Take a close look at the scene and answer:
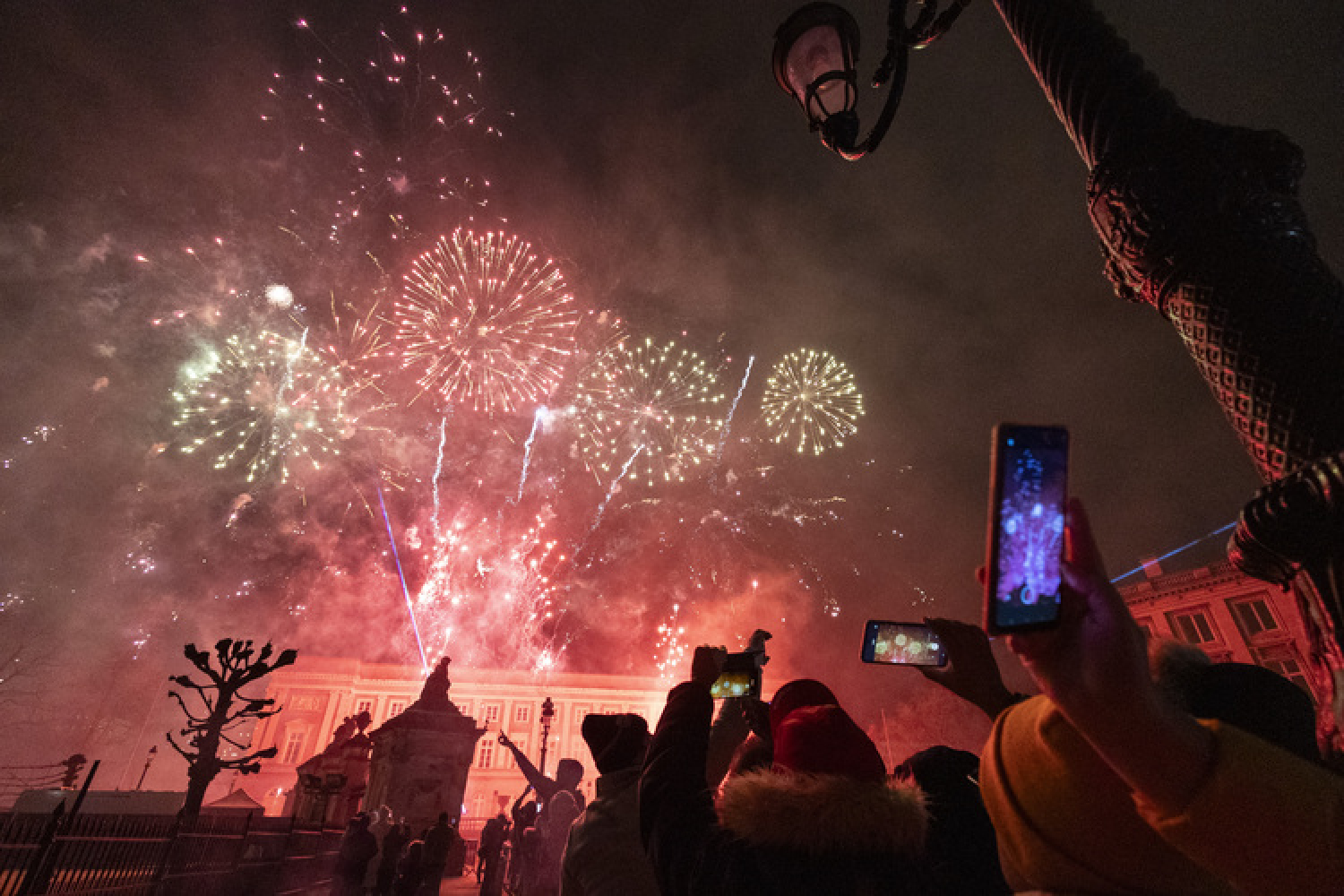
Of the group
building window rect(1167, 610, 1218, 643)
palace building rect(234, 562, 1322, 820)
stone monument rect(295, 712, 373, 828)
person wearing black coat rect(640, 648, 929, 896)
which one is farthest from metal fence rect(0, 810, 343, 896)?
building window rect(1167, 610, 1218, 643)

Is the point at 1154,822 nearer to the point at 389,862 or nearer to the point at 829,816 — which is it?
the point at 829,816

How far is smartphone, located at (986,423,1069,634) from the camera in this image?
1019 millimetres

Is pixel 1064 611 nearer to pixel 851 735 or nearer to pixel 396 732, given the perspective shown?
pixel 851 735

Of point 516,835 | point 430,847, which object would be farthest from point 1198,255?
point 516,835

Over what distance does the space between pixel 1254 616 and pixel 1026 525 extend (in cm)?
4635

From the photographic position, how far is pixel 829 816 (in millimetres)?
2043

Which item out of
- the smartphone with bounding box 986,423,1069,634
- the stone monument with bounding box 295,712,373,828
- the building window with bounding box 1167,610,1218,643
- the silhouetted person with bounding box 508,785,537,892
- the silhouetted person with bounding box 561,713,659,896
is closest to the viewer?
the smartphone with bounding box 986,423,1069,634

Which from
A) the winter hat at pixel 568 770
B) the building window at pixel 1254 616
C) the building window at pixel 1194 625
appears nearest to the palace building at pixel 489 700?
the building window at pixel 1194 625

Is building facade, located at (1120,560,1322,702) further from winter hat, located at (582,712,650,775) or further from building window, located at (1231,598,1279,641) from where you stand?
winter hat, located at (582,712,650,775)

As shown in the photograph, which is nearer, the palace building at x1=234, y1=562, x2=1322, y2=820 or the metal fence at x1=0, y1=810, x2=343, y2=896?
the metal fence at x1=0, y1=810, x2=343, y2=896

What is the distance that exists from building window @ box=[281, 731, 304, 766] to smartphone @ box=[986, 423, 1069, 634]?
63.5 meters

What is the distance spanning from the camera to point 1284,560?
160 cm

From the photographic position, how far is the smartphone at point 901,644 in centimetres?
329

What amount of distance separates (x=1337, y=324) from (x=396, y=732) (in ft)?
75.4
